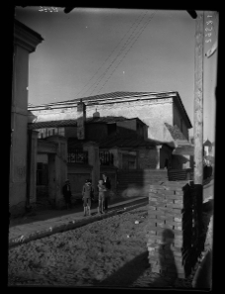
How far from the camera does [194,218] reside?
480 cm

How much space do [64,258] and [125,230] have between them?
2.20 meters

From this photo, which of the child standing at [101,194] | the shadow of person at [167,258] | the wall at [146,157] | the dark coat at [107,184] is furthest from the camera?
→ the dark coat at [107,184]

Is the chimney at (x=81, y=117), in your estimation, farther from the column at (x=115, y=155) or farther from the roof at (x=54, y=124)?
the column at (x=115, y=155)

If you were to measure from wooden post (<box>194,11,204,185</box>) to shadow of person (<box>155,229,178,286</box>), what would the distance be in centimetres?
263

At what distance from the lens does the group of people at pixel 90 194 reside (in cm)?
554

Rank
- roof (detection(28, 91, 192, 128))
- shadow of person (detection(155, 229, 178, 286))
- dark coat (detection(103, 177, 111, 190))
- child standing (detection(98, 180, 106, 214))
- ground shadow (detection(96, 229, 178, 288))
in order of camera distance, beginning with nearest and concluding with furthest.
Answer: ground shadow (detection(96, 229, 178, 288)), shadow of person (detection(155, 229, 178, 286)), roof (detection(28, 91, 192, 128)), child standing (detection(98, 180, 106, 214)), dark coat (detection(103, 177, 111, 190))

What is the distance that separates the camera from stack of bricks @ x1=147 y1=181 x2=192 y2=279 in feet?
12.9

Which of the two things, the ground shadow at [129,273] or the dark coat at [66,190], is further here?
the dark coat at [66,190]

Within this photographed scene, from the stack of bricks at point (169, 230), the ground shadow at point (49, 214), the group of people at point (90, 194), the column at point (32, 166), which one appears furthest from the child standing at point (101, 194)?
the stack of bricks at point (169, 230)

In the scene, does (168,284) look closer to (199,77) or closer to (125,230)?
(125,230)

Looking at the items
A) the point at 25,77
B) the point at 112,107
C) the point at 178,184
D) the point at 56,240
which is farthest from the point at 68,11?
the point at 56,240

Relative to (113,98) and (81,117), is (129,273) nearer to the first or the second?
(81,117)

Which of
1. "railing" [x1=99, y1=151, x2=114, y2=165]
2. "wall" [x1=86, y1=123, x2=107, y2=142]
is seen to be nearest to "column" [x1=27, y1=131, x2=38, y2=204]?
Answer: "wall" [x1=86, y1=123, x2=107, y2=142]

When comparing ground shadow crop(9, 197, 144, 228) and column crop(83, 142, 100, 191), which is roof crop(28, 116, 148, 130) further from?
ground shadow crop(9, 197, 144, 228)
